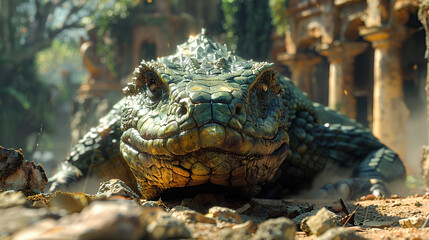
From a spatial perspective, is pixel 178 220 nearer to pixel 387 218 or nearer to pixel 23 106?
pixel 387 218

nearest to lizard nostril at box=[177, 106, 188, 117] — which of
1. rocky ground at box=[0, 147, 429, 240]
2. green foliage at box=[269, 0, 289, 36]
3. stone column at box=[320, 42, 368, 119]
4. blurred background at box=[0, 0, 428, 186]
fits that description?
rocky ground at box=[0, 147, 429, 240]

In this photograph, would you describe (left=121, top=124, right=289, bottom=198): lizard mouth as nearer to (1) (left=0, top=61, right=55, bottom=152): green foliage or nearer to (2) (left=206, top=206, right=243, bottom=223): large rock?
(2) (left=206, top=206, right=243, bottom=223): large rock

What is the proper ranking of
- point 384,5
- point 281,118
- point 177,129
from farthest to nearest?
point 384,5 < point 281,118 < point 177,129

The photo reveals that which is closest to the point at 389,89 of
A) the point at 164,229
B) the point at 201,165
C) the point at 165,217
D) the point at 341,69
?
the point at 341,69

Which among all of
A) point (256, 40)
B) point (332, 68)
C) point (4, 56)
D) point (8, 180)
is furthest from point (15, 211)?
point (4, 56)

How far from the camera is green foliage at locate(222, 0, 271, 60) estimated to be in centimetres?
1788

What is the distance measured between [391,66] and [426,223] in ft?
30.4

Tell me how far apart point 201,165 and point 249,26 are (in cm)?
1602

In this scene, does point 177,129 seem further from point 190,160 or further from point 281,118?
point 281,118

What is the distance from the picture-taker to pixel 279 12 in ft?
52.0

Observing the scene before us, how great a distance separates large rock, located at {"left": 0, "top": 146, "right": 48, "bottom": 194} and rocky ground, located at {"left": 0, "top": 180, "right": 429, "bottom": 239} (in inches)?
12.5

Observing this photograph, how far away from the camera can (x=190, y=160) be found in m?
2.73

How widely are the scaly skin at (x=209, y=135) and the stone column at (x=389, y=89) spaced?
20.5 feet

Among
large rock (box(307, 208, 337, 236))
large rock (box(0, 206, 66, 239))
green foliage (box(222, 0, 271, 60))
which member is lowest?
large rock (box(307, 208, 337, 236))
